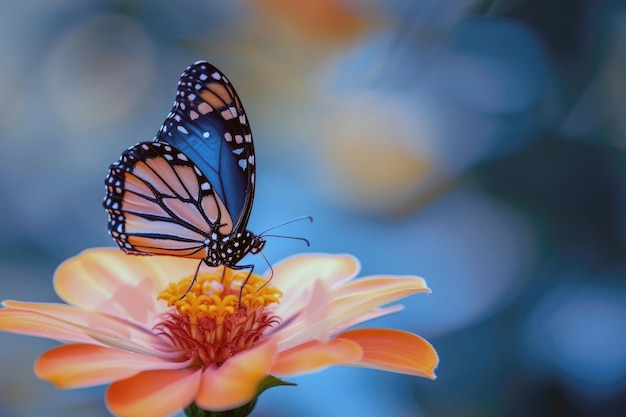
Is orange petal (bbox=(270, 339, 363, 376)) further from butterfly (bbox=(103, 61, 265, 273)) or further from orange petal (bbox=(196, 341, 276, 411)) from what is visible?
A: butterfly (bbox=(103, 61, 265, 273))

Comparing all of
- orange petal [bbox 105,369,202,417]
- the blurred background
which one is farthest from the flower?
the blurred background

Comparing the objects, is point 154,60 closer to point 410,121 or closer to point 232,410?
point 410,121

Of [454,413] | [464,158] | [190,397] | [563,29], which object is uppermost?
[563,29]

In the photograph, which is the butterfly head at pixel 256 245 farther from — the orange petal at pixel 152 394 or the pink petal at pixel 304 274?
the orange petal at pixel 152 394

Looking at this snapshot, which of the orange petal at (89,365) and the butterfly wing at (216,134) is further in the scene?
the butterfly wing at (216,134)

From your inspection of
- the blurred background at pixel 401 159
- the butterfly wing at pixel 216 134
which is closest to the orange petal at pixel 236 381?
the butterfly wing at pixel 216 134

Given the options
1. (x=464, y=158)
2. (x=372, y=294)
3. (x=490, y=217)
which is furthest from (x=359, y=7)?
(x=372, y=294)

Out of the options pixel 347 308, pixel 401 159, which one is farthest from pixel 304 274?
pixel 401 159
